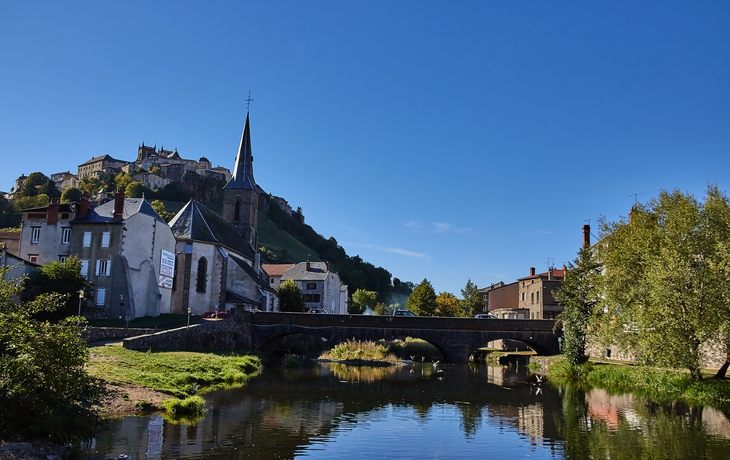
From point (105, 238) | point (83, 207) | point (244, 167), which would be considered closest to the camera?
point (105, 238)

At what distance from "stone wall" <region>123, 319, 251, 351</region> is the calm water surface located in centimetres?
619

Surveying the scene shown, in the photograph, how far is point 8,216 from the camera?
370 feet

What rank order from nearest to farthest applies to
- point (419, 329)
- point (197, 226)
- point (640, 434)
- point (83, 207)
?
point (640, 434) → point (83, 207) → point (419, 329) → point (197, 226)

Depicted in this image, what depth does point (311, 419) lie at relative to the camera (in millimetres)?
19031

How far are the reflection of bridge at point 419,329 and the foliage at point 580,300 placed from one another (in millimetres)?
6758

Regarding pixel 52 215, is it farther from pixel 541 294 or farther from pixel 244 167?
pixel 541 294

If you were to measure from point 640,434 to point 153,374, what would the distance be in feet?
58.9

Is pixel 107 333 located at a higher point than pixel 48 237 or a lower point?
lower

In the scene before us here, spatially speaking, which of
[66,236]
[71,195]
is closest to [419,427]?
[66,236]

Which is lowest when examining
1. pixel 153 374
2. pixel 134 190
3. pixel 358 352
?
pixel 153 374

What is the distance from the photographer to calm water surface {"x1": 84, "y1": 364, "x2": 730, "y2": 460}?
1452cm

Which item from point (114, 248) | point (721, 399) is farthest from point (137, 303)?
point (721, 399)

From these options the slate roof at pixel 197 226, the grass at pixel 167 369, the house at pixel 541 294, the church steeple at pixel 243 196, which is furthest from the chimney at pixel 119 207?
the house at pixel 541 294

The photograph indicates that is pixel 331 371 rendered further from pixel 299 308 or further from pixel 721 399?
pixel 299 308
